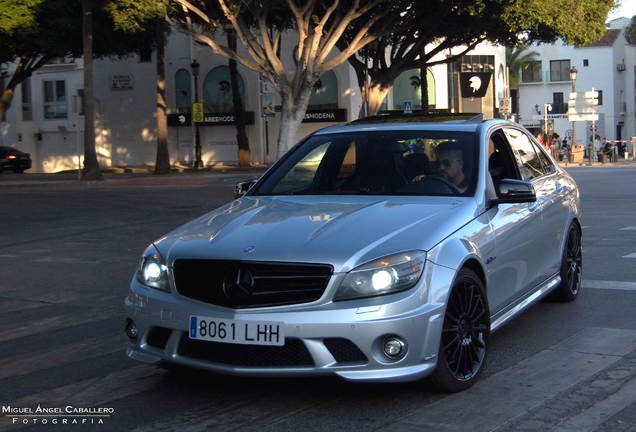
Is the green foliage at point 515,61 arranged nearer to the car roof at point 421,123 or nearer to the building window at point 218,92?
→ the building window at point 218,92

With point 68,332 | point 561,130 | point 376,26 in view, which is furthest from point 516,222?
point 561,130

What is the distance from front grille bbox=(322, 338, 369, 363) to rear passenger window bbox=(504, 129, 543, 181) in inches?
108

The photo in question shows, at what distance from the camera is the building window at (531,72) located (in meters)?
80.5

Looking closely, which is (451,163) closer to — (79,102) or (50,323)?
(50,323)

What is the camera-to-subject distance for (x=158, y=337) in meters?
4.31

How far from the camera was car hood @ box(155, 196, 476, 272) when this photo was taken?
13.3 ft

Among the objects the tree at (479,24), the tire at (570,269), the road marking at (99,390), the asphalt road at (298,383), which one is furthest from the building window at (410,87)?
the road marking at (99,390)

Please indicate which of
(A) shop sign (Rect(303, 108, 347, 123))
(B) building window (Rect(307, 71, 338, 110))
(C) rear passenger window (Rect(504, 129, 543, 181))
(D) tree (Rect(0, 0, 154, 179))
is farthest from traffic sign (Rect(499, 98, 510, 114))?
(C) rear passenger window (Rect(504, 129, 543, 181))

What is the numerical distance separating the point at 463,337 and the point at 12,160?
43628mm

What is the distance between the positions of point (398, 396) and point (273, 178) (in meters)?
2.14

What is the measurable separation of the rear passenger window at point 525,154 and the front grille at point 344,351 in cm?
273

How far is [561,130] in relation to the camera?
3130 inches

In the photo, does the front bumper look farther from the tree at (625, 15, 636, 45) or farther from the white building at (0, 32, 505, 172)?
the tree at (625, 15, 636, 45)

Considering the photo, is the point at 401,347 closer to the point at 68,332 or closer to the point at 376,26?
the point at 68,332
